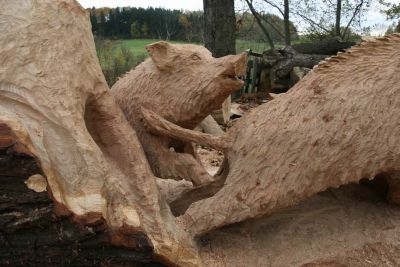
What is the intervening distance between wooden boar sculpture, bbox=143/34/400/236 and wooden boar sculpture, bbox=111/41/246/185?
8.8 inches

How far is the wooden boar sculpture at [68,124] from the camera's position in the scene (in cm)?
136

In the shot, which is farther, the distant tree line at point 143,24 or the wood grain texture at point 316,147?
the distant tree line at point 143,24

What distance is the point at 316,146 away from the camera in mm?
1639

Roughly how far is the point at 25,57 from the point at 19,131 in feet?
0.97

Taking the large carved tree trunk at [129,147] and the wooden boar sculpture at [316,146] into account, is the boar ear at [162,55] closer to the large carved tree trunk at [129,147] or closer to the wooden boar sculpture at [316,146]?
the large carved tree trunk at [129,147]

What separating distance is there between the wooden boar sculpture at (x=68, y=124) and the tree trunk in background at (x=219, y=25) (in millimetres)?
4002

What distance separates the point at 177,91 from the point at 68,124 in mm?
573

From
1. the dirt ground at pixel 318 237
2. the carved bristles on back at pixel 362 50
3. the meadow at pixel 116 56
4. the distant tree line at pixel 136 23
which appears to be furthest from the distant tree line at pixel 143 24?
the dirt ground at pixel 318 237

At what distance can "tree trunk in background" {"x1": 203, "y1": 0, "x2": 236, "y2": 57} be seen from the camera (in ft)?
17.9

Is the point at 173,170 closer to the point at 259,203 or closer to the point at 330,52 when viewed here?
the point at 259,203

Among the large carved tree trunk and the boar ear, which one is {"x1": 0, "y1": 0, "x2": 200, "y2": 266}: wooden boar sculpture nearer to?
the large carved tree trunk

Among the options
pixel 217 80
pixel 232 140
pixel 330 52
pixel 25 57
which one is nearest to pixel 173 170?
pixel 232 140

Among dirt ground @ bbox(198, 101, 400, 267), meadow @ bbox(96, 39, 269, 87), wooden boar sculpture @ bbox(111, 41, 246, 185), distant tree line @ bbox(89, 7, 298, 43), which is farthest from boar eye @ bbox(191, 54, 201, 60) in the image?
distant tree line @ bbox(89, 7, 298, 43)

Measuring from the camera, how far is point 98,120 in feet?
5.67
